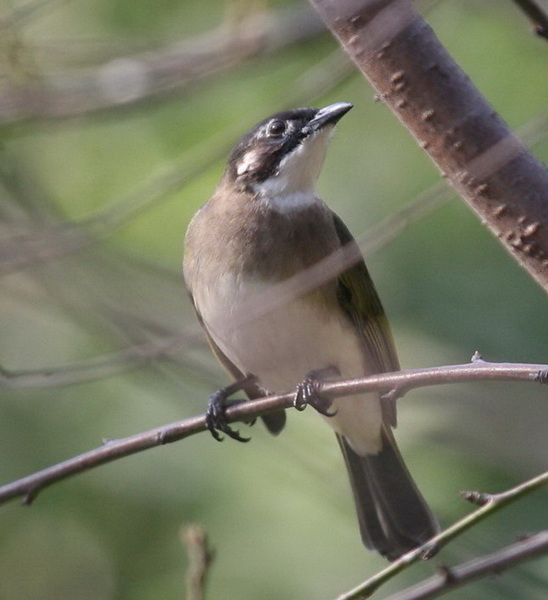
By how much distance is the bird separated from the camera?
4.39 m

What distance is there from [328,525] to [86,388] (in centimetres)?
152

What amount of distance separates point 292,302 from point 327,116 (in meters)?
0.77

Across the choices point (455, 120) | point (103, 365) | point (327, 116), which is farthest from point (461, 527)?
point (327, 116)

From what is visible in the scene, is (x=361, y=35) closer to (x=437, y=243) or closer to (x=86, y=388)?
(x=437, y=243)

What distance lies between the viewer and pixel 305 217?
15.0 ft

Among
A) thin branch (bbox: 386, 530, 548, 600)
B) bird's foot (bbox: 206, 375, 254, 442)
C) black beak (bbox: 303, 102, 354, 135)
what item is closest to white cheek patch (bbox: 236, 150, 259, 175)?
black beak (bbox: 303, 102, 354, 135)

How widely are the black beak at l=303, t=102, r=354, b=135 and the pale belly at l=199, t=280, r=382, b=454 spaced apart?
73 centimetres

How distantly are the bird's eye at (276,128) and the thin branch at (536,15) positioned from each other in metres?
2.36

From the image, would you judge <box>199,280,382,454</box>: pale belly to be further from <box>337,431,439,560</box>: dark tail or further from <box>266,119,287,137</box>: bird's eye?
<box>266,119,287,137</box>: bird's eye

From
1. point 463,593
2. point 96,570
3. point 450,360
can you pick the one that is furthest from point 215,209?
point 96,570

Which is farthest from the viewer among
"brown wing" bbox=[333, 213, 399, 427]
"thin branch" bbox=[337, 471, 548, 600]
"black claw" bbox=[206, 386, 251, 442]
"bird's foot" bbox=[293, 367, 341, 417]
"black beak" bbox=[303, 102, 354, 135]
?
"brown wing" bbox=[333, 213, 399, 427]

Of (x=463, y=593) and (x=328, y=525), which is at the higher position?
(x=328, y=525)

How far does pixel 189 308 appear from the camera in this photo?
545cm

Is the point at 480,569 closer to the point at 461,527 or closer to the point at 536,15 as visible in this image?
the point at 461,527
